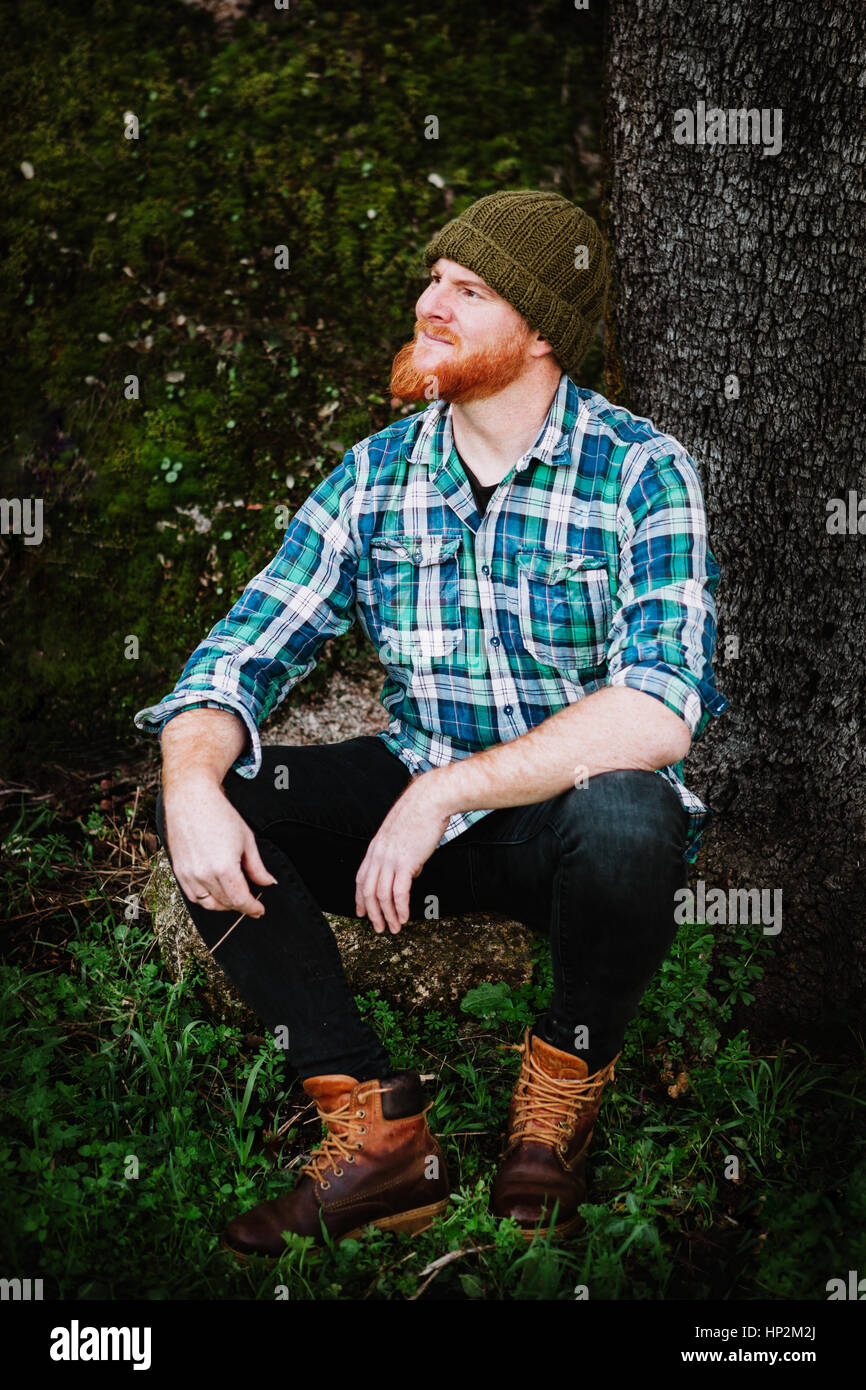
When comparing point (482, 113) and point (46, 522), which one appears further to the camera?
point (482, 113)

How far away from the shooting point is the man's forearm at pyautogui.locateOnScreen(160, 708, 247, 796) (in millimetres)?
2551

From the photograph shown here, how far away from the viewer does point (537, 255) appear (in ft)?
9.07

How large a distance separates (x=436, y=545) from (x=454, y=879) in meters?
0.88

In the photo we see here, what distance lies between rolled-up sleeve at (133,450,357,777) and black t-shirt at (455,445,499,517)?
0.32m

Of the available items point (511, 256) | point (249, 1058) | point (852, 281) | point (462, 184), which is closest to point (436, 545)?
point (511, 256)

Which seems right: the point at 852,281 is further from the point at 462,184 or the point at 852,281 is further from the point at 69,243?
the point at 69,243

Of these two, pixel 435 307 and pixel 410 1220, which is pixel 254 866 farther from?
pixel 435 307

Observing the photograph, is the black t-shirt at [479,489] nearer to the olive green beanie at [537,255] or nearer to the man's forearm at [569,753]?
the olive green beanie at [537,255]

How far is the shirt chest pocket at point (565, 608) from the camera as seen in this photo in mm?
2738

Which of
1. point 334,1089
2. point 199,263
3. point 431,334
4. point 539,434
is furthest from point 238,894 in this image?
point 199,263

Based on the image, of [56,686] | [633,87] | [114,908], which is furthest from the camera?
[56,686]

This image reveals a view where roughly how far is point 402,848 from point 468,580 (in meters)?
0.76

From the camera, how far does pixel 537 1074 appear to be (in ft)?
8.46

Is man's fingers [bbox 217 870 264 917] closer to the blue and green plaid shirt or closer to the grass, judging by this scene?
the blue and green plaid shirt
